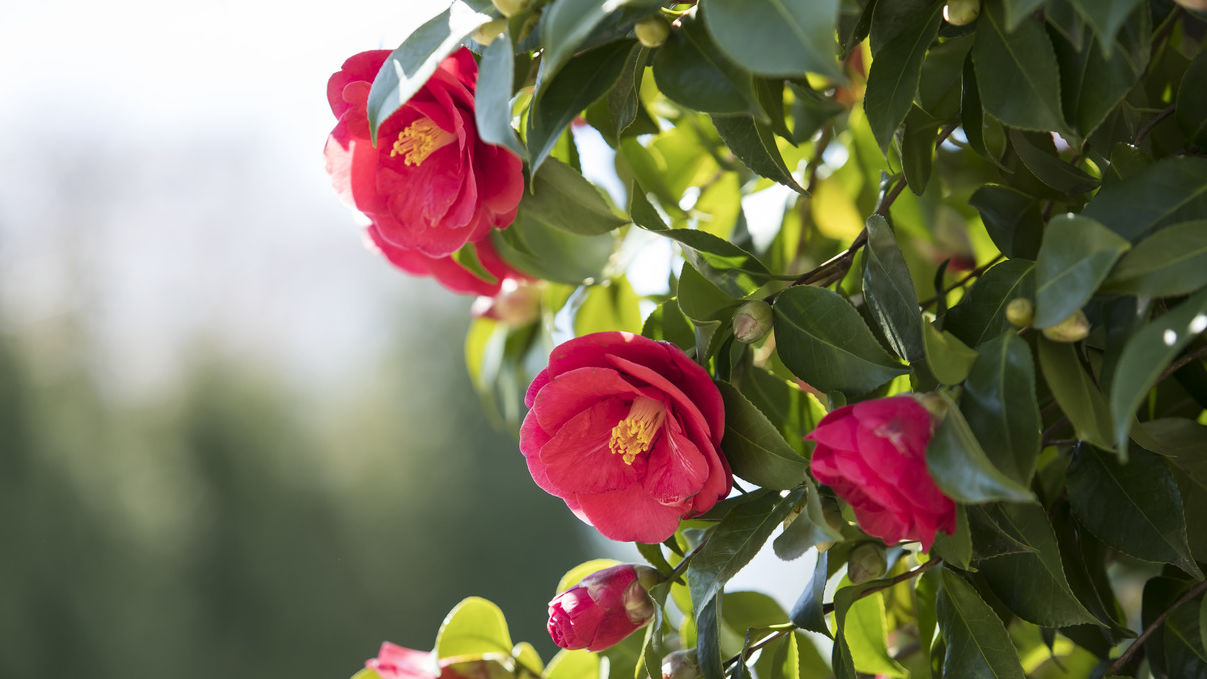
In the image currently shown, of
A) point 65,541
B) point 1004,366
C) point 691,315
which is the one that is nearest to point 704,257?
point 691,315

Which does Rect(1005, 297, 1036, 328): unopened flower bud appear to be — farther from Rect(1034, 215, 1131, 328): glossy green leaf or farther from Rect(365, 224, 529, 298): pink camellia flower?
Rect(365, 224, 529, 298): pink camellia flower

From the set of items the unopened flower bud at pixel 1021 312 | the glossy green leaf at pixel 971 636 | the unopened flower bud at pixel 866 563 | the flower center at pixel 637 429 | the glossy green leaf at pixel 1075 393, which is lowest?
the glossy green leaf at pixel 971 636

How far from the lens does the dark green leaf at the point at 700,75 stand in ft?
1.01

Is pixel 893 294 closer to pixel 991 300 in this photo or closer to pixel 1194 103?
pixel 991 300

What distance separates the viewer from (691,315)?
37cm

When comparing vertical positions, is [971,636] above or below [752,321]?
below

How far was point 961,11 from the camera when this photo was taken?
33 centimetres

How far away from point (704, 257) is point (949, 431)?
0.14 m

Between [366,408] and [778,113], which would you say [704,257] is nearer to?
[778,113]

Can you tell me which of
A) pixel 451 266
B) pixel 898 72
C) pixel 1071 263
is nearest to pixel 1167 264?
pixel 1071 263

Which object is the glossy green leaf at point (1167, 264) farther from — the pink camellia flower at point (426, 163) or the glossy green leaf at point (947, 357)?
the pink camellia flower at point (426, 163)

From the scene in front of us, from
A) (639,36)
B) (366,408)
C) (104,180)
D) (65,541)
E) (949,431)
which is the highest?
(104,180)

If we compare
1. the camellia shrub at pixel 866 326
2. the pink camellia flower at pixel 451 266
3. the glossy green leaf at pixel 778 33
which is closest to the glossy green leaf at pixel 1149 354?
the camellia shrub at pixel 866 326

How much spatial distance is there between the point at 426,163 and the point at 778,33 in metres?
0.20
